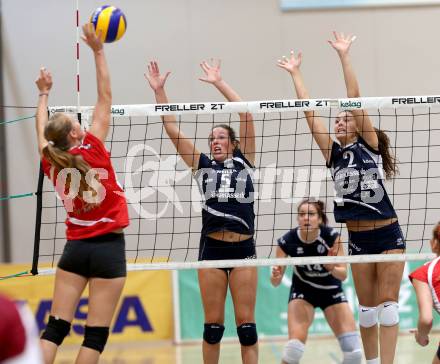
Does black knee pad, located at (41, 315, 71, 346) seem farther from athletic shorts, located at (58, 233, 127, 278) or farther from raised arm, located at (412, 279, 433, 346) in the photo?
raised arm, located at (412, 279, 433, 346)

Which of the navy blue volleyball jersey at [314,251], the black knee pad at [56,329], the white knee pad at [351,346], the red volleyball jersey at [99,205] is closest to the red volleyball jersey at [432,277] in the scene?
the red volleyball jersey at [99,205]

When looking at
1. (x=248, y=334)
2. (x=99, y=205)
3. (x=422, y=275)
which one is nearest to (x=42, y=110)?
(x=99, y=205)

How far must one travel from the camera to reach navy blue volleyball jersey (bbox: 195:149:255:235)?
5.52 m

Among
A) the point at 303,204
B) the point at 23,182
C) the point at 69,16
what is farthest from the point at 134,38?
the point at 303,204

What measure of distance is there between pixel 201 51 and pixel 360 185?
5.84 metres

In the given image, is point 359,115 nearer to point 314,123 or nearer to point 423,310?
point 314,123

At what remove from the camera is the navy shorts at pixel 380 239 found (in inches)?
215

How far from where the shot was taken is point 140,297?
9.73 meters

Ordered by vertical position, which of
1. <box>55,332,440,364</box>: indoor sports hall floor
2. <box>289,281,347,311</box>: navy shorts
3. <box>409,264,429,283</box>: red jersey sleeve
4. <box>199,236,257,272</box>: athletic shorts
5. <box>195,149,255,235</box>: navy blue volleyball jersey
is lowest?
<box>55,332,440,364</box>: indoor sports hall floor

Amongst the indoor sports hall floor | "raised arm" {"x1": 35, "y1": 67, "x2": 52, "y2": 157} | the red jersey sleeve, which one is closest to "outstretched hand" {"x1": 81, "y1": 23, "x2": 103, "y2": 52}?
"raised arm" {"x1": 35, "y1": 67, "x2": 52, "y2": 157}

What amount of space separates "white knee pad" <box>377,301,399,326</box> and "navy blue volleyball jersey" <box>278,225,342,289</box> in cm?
117

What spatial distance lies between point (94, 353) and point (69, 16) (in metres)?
7.45

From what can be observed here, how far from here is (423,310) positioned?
398 centimetres

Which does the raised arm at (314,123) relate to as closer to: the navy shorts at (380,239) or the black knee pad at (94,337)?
the navy shorts at (380,239)
